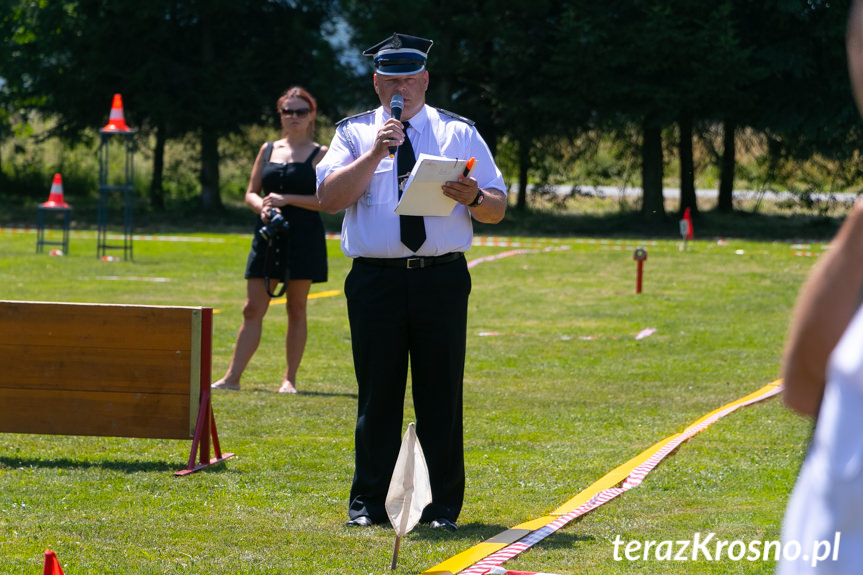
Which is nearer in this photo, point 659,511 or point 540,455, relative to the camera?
point 659,511

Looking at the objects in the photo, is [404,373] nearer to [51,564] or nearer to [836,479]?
[51,564]

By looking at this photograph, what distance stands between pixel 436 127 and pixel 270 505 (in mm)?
1844

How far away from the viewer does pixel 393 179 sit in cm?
497

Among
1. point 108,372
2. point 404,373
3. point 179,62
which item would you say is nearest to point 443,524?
point 404,373

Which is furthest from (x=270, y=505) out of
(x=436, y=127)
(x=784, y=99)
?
(x=784, y=99)

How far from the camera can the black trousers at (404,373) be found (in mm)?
5086

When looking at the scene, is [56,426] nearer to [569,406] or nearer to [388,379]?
[388,379]

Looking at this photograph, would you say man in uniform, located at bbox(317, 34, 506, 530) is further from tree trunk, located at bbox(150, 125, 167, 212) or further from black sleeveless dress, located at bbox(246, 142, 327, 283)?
tree trunk, located at bbox(150, 125, 167, 212)

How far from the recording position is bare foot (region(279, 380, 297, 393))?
8.66 meters

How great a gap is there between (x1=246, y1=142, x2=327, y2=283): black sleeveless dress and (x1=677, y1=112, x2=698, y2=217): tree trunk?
93.6ft

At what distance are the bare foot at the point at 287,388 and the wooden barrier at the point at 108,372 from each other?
2.31 metres

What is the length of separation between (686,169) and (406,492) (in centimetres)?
3266

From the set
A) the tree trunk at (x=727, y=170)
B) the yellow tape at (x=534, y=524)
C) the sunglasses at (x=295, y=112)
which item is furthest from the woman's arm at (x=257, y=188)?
the tree trunk at (x=727, y=170)

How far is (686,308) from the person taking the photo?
14703 millimetres
